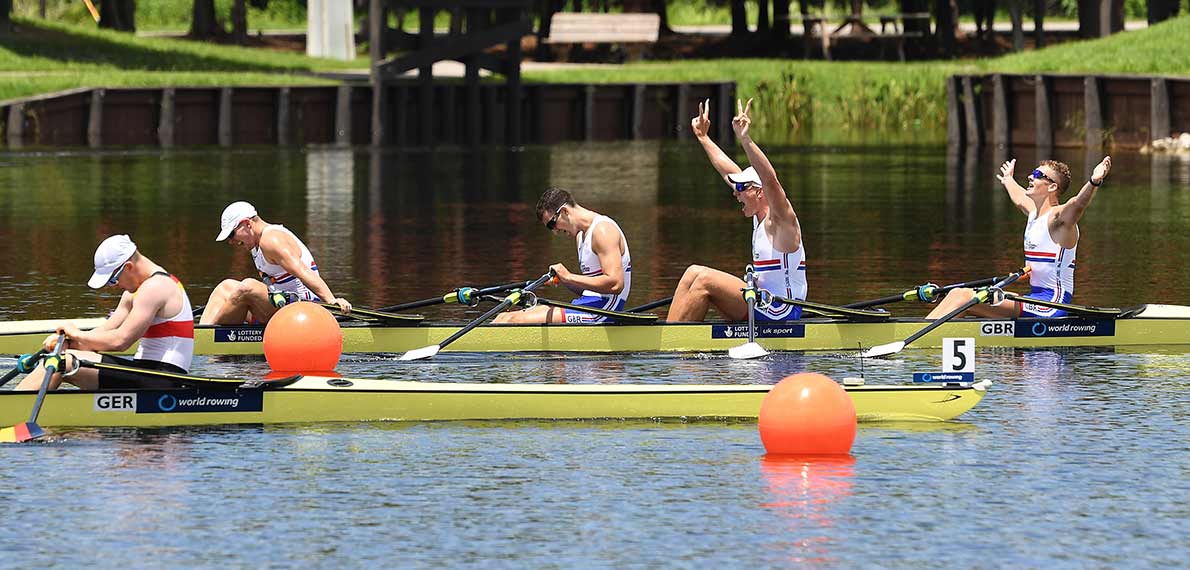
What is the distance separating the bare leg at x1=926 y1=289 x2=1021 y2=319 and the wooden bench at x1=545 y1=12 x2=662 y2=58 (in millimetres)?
46756

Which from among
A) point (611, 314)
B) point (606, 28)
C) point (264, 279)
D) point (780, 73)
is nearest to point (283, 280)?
point (264, 279)

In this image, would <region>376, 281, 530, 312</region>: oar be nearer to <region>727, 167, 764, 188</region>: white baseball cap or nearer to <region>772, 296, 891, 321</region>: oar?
<region>727, 167, 764, 188</region>: white baseball cap

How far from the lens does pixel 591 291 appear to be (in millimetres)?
17141

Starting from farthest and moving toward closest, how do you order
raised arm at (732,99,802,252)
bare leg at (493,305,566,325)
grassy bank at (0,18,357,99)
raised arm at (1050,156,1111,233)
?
grassy bank at (0,18,357,99) → bare leg at (493,305,566,325) → raised arm at (1050,156,1111,233) → raised arm at (732,99,802,252)

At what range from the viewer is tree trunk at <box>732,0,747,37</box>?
228ft

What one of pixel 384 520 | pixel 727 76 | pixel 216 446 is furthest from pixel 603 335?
pixel 727 76

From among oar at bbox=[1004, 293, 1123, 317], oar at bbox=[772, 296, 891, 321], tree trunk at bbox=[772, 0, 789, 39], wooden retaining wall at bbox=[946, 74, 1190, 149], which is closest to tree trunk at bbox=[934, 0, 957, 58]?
tree trunk at bbox=[772, 0, 789, 39]

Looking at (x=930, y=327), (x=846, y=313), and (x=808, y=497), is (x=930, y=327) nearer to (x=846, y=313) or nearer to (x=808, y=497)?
(x=846, y=313)

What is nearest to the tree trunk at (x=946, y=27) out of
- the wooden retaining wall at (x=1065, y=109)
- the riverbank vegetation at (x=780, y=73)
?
the riverbank vegetation at (x=780, y=73)

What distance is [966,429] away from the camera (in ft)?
45.8

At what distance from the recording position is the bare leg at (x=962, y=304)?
17.5 m

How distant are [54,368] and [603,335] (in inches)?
220

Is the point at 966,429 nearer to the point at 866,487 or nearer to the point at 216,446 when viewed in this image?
the point at 866,487

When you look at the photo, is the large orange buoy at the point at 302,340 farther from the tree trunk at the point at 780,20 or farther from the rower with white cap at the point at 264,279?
the tree trunk at the point at 780,20
